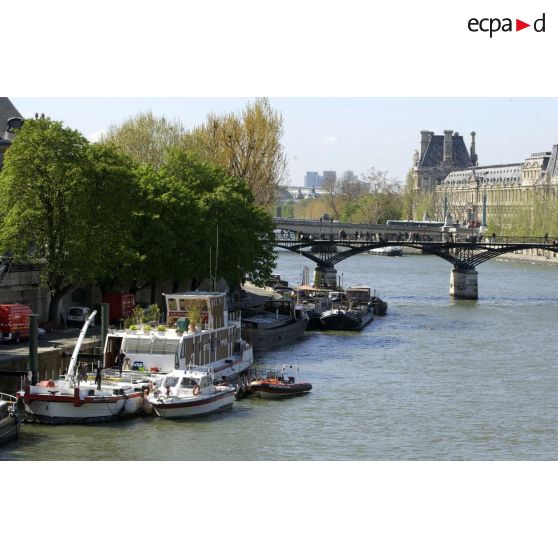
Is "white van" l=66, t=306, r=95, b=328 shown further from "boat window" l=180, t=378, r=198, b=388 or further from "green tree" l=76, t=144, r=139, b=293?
"boat window" l=180, t=378, r=198, b=388

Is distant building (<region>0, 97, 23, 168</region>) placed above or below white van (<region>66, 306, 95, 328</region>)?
above

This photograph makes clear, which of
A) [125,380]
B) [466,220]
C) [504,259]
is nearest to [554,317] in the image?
[125,380]

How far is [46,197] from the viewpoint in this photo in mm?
40938

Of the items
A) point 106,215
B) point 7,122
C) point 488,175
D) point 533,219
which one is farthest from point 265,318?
point 488,175

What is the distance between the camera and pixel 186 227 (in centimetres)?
4791

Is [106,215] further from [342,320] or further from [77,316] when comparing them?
[342,320]

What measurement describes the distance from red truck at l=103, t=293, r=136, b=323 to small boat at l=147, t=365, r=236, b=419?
38.6 feet

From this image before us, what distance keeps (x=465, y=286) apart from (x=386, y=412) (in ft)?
133

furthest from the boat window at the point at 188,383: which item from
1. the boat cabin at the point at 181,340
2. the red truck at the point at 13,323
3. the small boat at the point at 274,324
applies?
the small boat at the point at 274,324

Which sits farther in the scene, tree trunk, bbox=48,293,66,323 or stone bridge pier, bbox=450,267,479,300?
stone bridge pier, bbox=450,267,479,300

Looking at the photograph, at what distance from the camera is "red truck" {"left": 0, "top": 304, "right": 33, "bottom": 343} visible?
3731 cm

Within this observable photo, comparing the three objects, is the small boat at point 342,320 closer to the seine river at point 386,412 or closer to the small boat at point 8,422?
the seine river at point 386,412

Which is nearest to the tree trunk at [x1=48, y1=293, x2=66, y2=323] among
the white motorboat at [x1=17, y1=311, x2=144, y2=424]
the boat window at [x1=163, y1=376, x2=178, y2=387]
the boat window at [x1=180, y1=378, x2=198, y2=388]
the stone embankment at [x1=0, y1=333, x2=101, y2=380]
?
the stone embankment at [x1=0, y1=333, x2=101, y2=380]
